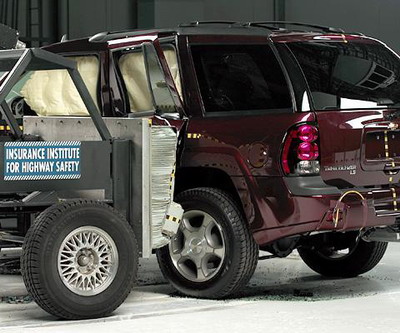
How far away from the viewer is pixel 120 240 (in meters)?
7.87

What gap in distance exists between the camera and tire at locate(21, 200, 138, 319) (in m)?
7.61

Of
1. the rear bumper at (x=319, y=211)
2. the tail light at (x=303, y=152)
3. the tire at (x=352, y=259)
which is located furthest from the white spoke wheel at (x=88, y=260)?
→ the tire at (x=352, y=259)

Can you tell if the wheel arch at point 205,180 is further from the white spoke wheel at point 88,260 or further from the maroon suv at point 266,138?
the white spoke wheel at point 88,260

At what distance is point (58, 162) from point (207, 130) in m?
1.30

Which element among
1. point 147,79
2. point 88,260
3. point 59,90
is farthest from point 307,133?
point 59,90

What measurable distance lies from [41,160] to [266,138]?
168 cm

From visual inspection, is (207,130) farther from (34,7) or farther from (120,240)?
(34,7)

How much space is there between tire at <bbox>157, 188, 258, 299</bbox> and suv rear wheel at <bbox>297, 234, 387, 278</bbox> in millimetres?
1400

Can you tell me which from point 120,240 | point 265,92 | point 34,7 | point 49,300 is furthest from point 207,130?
point 34,7

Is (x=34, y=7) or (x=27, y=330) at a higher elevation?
(x=34, y=7)

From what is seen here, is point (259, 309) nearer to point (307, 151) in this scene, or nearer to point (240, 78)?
point (307, 151)

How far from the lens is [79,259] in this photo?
7805 mm

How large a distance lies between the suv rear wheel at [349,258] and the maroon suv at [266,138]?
0.81m

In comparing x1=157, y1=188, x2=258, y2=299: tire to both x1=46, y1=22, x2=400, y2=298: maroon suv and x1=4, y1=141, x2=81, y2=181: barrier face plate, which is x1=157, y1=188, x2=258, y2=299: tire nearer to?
x1=46, y1=22, x2=400, y2=298: maroon suv
